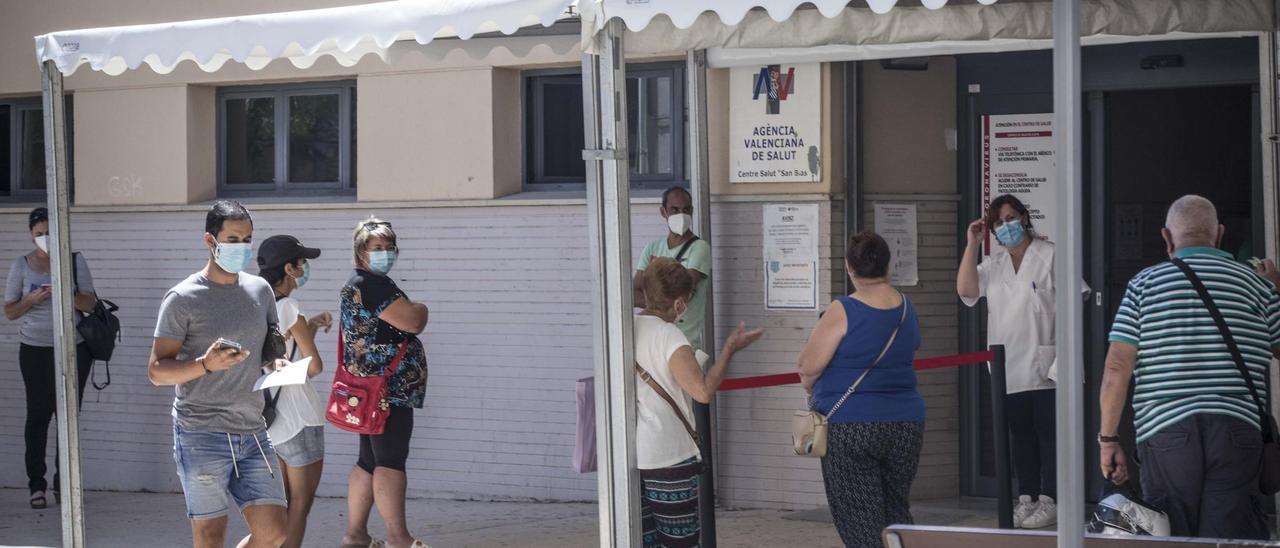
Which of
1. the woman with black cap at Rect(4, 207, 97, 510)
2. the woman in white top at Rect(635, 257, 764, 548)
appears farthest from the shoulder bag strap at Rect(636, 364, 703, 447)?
the woman with black cap at Rect(4, 207, 97, 510)

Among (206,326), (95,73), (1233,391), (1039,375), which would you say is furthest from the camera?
(95,73)

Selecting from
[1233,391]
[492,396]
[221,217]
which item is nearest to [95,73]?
[492,396]

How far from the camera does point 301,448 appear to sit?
693cm

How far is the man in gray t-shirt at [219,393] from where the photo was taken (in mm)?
5742

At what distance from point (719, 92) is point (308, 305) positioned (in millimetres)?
3063

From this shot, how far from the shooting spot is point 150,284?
1045 cm

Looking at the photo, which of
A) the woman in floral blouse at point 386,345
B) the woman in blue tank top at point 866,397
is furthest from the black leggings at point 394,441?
the woman in blue tank top at point 866,397

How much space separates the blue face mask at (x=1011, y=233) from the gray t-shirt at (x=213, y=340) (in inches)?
147

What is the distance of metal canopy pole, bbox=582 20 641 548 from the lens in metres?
5.43

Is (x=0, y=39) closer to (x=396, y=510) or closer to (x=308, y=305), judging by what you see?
(x=308, y=305)

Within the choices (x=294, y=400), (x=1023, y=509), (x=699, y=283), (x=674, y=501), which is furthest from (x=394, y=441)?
(x=1023, y=509)

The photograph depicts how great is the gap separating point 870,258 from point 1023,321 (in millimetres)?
2226

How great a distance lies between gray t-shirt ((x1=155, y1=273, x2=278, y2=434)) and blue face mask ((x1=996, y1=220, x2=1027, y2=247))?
147 inches

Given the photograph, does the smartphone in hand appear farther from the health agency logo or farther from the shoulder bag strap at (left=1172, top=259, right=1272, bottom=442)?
→ the health agency logo
